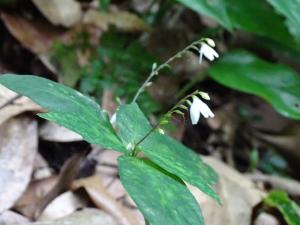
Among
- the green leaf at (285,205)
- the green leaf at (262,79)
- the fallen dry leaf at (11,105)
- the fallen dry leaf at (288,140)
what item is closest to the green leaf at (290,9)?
the green leaf at (262,79)

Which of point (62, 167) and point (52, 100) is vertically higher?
point (52, 100)

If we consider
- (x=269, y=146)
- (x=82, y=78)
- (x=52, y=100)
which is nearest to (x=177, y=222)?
(x=52, y=100)

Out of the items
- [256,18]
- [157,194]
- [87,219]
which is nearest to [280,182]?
[256,18]

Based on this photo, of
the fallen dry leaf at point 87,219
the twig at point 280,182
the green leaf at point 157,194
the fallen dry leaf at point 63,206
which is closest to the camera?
the green leaf at point 157,194

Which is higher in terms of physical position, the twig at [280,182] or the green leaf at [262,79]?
the green leaf at [262,79]

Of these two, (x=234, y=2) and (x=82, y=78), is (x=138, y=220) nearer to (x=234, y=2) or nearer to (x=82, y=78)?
(x=82, y=78)

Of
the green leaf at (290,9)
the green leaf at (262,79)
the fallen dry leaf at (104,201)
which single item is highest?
the green leaf at (290,9)

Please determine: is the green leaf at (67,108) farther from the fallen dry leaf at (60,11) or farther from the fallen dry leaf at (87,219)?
the fallen dry leaf at (60,11)

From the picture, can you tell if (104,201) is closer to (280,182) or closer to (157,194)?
(157,194)
